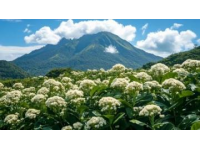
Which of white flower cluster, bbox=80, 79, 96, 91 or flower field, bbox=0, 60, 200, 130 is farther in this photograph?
white flower cluster, bbox=80, 79, 96, 91

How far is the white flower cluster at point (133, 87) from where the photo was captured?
449cm

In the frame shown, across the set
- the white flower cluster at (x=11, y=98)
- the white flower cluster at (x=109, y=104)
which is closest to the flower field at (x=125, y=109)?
the white flower cluster at (x=109, y=104)

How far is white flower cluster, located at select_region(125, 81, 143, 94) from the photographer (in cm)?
449

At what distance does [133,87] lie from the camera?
4492mm

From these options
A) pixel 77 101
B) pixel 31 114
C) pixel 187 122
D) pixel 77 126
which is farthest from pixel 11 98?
pixel 187 122

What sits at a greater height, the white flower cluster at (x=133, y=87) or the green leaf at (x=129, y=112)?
the white flower cluster at (x=133, y=87)

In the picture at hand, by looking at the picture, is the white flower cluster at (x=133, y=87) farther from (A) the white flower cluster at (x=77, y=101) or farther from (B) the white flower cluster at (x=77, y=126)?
(B) the white flower cluster at (x=77, y=126)

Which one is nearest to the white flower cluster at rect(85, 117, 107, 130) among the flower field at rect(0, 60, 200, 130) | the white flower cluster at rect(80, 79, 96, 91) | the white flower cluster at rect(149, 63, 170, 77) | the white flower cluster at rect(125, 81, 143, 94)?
the flower field at rect(0, 60, 200, 130)

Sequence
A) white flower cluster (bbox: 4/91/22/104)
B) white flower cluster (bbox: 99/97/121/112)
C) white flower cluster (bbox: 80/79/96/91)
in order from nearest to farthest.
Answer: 1. white flower cluster (bbox: 99/97/121/112)
2. white flower cluster (bbox: 80/79/96/91)
3. white flower cluster (bbox: 4/91/22/104)

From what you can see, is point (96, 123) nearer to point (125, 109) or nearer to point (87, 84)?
point (125, 109)

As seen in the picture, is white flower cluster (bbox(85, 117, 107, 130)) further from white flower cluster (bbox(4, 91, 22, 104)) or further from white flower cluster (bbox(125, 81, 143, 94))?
white flower cluster (bbox(4, 91, 22, 104))
